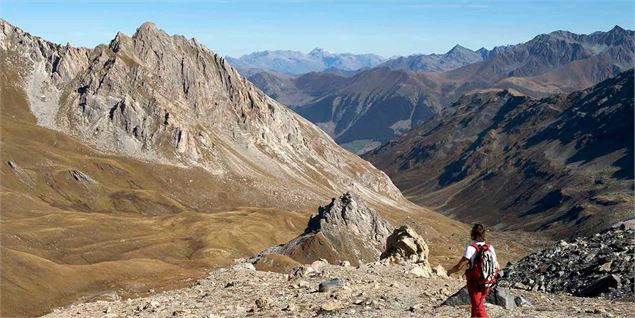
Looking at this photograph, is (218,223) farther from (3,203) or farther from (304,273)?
(304,273)

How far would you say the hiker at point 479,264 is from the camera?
A: 23750 millimetres

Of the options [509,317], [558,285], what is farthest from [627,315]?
[558,285]

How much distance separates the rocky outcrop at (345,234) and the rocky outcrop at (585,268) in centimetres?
7447

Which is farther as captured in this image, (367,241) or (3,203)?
(367,241)

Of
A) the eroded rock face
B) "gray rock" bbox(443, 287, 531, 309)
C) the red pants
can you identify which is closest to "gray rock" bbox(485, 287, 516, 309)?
"gray rock" bbox(443, 287, 531, 309)

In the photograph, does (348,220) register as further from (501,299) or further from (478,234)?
(478,234)

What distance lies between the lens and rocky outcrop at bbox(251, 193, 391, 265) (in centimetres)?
13175

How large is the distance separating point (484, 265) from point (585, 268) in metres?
29.9

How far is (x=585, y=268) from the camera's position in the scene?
160 ft

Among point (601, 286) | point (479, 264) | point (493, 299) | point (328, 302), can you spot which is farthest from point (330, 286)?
point (601, 286)

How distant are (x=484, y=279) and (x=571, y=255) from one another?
114ft

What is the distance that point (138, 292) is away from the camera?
203ft

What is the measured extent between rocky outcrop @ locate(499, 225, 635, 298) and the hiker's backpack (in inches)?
851

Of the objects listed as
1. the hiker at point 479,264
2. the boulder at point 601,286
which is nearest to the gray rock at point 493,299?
the hiker at point 479,264
